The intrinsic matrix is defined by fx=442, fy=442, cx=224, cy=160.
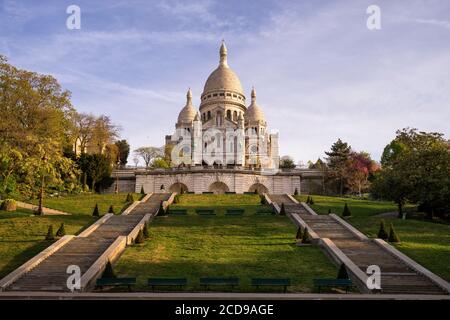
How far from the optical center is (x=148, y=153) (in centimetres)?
9388

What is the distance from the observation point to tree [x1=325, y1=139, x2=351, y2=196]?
64.7m

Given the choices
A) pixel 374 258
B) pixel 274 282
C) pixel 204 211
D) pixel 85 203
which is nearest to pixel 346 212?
pixel 204 211

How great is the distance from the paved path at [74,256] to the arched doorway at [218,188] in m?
26.4

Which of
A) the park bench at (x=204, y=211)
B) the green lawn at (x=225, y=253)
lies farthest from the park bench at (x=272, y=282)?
the park bench at (x=204, y=211)

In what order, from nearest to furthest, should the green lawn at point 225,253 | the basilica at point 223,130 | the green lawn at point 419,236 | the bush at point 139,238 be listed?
the green lawn at point 225,253 < the green lawn at point 419,236 < the bush at point 139,238 < the basilica at point 223,130

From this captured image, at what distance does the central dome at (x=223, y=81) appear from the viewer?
332ft

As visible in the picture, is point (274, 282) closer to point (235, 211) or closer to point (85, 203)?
point (235, 211)

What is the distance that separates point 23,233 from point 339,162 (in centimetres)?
4895

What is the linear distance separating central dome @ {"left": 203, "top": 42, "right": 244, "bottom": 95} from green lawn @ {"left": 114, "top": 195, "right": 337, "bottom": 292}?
221ft

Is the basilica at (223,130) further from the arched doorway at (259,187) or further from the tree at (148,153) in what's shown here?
the arched doorway at (259,187)

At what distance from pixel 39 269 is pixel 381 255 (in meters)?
18.6

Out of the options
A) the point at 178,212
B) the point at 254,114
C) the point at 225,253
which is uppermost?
the point at 254,114

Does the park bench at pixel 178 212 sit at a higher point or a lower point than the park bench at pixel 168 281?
higher
